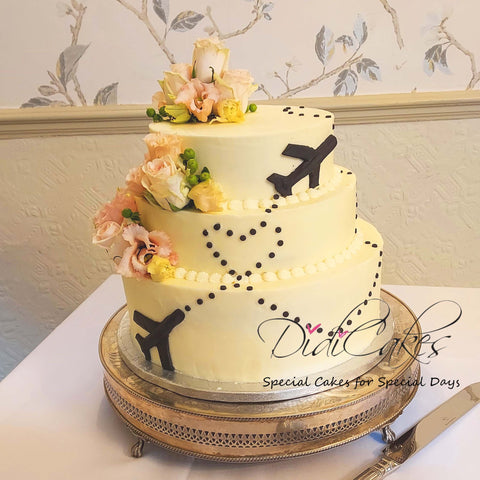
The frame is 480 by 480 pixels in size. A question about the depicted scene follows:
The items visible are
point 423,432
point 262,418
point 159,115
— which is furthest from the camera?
point 159,115

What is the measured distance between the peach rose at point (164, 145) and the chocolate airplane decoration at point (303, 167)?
223mm

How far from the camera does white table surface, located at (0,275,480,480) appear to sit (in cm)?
121

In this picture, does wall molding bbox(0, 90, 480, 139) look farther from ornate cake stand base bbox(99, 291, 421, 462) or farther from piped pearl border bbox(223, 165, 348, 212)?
ornate cake stand base bbox(99, 291, 421, 462)

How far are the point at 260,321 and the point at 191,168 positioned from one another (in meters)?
0.38

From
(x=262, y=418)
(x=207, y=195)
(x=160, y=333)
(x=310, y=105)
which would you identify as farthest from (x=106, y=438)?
(x=310, y=105)

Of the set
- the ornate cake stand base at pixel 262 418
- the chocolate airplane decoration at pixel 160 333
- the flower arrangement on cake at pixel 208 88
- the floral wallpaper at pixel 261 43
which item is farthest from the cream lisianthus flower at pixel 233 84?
the floral wallpaper at pixel 261 43

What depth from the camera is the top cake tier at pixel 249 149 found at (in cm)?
120

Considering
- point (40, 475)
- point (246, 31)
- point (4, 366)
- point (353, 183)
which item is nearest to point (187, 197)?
point (353, 183)

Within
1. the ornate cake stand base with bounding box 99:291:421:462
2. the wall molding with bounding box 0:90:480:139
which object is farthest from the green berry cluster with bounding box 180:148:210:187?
the wall molding with bounding box 0:90:480:139

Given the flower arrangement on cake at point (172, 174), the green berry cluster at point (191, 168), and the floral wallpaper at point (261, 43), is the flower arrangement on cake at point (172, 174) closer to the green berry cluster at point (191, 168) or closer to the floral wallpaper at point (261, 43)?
the green berry cluster at point (191, 168)

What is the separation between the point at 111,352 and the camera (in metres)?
1.42

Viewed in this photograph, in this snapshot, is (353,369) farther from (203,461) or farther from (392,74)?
(392,74)

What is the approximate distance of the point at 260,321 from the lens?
3.98ft

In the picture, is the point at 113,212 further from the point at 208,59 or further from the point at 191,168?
the point at 208,59
